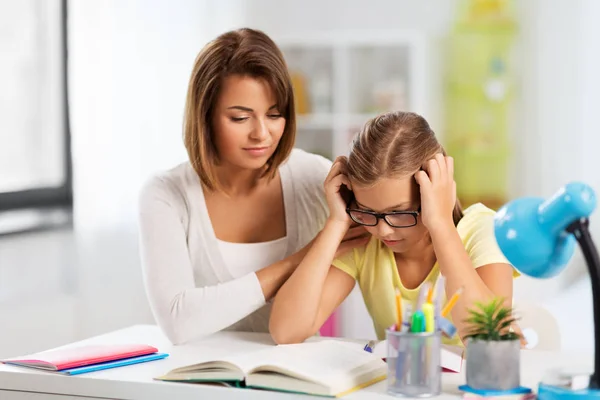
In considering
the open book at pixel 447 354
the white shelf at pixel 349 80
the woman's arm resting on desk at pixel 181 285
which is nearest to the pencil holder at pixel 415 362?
the open book at pixel 447 354

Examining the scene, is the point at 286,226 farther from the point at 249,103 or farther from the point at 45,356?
the point at 45,356

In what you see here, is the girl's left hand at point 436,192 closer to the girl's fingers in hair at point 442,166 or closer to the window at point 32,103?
the girl's fingers in hair at point 442,166

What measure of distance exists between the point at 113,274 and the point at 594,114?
2.14 metres

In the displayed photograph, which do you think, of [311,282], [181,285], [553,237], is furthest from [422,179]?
[181,285]

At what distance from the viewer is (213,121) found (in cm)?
184

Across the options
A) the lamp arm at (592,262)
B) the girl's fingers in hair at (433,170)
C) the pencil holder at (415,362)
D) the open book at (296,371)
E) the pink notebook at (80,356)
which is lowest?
the pink notebook at (80,356)

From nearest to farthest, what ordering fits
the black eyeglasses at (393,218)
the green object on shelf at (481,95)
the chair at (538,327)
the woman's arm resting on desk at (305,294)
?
the black eyeglasses at (393,218), the woman's arm resting on desk at (305,294), the chair at (538,327), the green object on shelf at (481,95)

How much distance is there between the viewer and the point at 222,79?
1799 millimetres

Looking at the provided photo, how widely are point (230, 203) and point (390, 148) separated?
45cm

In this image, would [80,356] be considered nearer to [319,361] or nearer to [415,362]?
[319,361]

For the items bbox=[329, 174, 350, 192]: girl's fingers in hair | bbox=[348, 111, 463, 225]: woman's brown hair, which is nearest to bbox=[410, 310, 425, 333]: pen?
bbox=[348, 111, 463, 225]: woman's brown hair

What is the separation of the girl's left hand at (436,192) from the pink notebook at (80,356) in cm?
56

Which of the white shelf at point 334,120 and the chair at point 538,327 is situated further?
the white shelf at point 334,120

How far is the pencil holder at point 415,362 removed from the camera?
1302 mm
